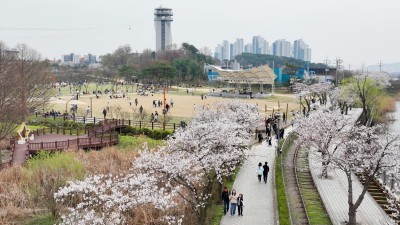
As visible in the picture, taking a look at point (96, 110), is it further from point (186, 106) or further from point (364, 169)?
point (364, 169)

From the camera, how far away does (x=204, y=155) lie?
698 inches

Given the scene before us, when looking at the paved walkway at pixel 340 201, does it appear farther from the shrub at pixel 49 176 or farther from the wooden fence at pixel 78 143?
the wooden fence at pixel 78 143

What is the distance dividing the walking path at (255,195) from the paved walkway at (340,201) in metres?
2.53

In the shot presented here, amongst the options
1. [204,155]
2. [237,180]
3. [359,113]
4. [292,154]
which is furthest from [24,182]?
[359,113]

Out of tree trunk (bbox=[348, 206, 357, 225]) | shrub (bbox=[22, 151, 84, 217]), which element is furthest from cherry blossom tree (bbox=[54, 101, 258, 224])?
tree trunk (bbox=[348, 206, 357, 225])

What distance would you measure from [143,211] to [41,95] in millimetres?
Answer: 36371

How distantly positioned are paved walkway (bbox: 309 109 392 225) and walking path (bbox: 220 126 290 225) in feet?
8.31

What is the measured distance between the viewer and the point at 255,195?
69.2 feet

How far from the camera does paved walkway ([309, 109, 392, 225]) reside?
18.4 m

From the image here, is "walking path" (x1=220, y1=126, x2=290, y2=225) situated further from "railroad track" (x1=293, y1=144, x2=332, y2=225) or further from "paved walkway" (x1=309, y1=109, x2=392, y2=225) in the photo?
"paved walkway" (x1=309, y1=109, x2=392, y2=225)

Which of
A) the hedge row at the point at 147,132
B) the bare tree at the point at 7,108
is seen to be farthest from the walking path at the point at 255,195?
the bare tree at the point at 7,108

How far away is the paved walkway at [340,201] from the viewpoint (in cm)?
1838

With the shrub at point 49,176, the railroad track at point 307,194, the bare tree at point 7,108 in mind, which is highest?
the bare tree at point 7,108

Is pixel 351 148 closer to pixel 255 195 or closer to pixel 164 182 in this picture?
pixel 255 195
